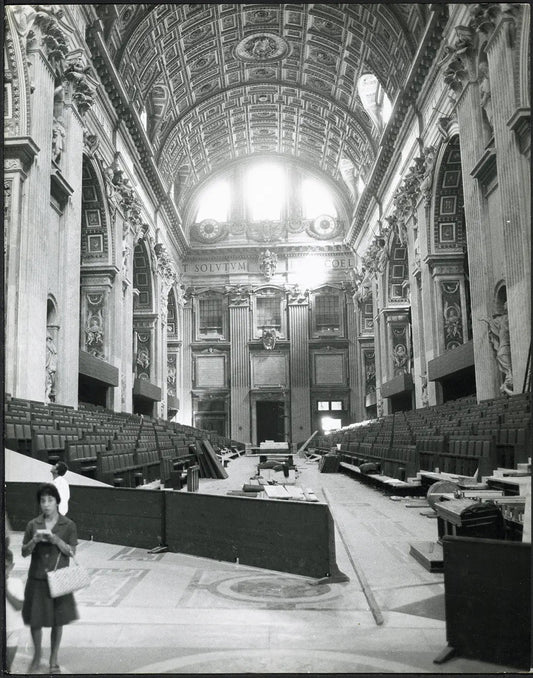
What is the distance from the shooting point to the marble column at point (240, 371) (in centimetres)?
4078

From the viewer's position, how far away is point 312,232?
141 feet

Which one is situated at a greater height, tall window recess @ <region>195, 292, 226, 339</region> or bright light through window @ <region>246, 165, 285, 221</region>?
bright light through window @ <region>246, 165, 285, 221</region>

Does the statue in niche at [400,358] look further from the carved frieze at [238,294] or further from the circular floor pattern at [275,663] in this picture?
the circular floor pattern at [275,663]

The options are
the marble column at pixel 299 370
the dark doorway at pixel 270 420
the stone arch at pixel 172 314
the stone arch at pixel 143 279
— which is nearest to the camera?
the stone arch at pixel 143 279

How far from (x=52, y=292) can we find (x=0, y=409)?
13574 mm

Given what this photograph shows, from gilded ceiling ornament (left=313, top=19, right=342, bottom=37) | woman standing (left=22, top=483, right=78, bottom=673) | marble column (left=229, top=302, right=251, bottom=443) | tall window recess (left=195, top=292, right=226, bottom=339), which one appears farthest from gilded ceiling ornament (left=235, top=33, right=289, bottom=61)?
woman standing (left=22, top=483, right=78, bottom=673)

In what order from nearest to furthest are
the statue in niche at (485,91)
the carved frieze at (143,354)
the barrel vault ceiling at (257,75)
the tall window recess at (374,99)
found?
the statue in niche at (485,91) < the barrel vault ceiling at (257,75) < the tall window recess at (374,99) < the carved frieze at (143,354)

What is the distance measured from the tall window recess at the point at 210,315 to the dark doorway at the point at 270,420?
526 centimetres

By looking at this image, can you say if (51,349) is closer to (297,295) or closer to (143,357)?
(143,357)

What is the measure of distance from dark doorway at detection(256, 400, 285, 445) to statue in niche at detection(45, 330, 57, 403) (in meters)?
25.3

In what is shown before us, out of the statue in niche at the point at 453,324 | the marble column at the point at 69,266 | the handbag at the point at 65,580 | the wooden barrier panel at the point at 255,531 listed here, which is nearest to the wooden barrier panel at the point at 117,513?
the wooden barrier panel at the point at 255,531

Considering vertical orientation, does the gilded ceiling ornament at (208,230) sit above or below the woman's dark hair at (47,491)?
above

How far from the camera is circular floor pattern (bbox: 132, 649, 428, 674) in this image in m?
3.62

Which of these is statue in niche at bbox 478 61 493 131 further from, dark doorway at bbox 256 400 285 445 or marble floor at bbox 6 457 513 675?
dark doorway at bbox 256 400 285 445
